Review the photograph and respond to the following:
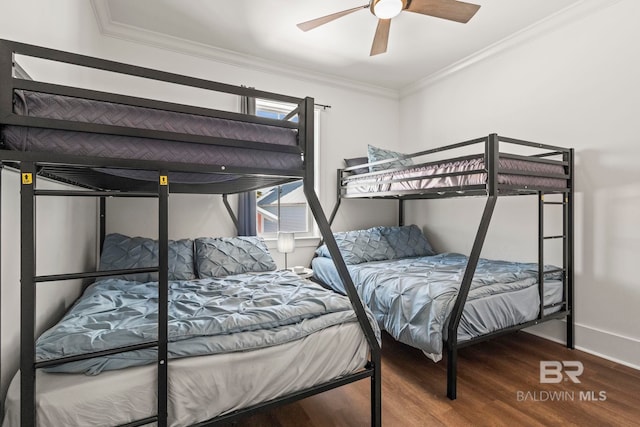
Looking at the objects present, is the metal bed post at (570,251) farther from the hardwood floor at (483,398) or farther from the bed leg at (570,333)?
the hardwood floor at (483,398)

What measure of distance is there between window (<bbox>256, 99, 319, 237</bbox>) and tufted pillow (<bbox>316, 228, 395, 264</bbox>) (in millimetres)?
422

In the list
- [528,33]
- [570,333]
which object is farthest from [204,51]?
[570,333]

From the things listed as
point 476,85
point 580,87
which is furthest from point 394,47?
point 580,87

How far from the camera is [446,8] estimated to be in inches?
81.7

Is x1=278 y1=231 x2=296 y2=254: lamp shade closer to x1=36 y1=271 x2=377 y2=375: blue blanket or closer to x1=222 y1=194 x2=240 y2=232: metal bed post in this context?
x1=222 y1=194 x2=240 y2=232: metal bed post

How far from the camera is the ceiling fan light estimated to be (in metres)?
2.01

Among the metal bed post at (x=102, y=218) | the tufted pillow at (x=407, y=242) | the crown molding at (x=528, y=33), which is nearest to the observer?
the crown molding at (x=528, y=33)

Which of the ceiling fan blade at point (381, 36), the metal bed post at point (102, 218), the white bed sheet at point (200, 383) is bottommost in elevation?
the white bed sheet at point (200, 383)

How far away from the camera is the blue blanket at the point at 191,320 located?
3.72ft

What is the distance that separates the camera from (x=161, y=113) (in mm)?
1209

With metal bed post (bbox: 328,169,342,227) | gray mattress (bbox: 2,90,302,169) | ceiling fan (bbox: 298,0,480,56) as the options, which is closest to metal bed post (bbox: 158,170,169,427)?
gray mattress (bbox: 2,90,302,169)

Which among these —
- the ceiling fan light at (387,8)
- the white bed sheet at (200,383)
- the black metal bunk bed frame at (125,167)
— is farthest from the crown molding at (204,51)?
the white bed sheet at (200,383)
